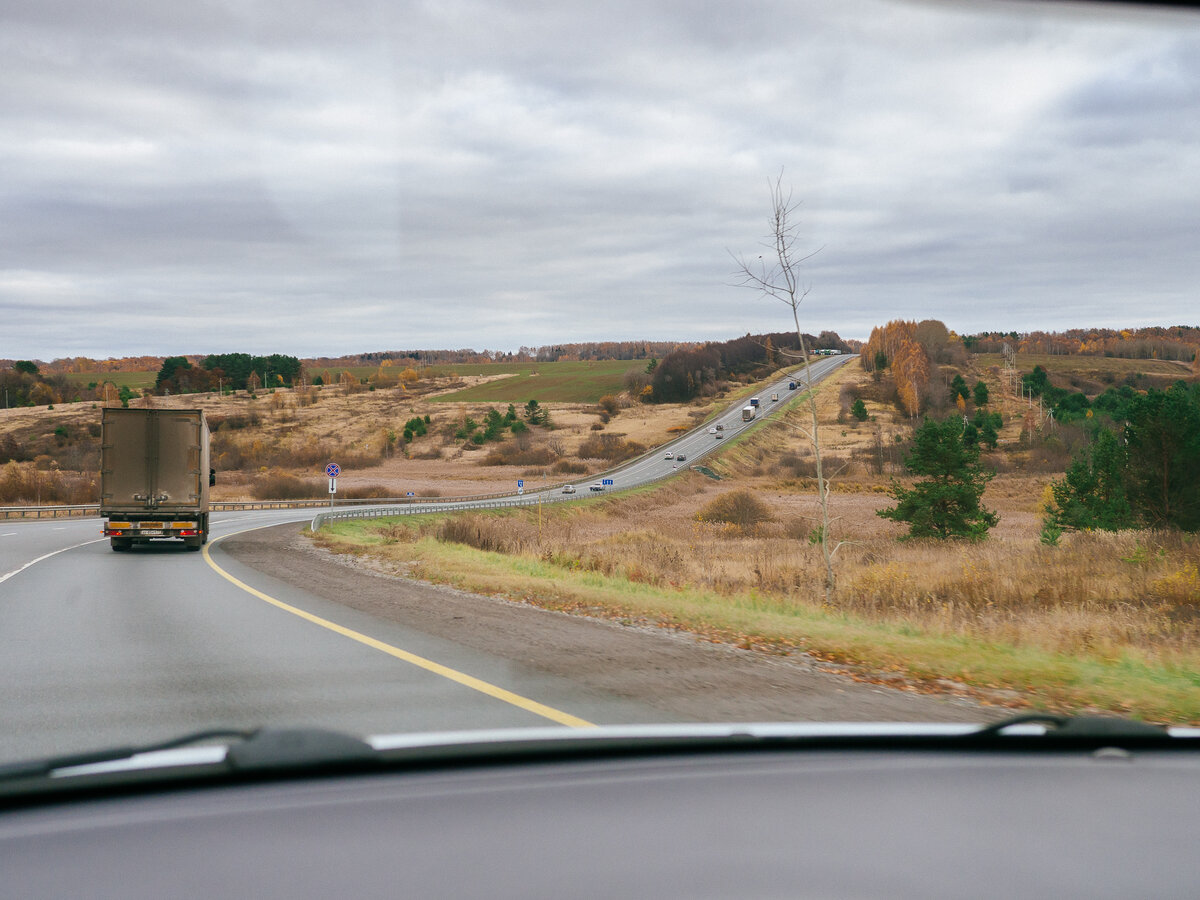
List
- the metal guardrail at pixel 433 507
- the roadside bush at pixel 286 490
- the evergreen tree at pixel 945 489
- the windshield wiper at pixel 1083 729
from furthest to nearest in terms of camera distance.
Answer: the roadside bush at pixel 286 490 → the metal guardrail at pixel 433 507 → the evergreen tree at pixel 945 489 → the windshield wiper at pixel 1083 729

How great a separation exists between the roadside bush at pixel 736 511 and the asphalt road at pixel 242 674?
3900 centimetres

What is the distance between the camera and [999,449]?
90438mm

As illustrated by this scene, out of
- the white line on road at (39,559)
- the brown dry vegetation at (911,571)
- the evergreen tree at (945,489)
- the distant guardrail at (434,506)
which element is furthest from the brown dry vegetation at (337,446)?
the evergreen tree at (945,489)

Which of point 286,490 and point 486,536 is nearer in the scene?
point 486,536

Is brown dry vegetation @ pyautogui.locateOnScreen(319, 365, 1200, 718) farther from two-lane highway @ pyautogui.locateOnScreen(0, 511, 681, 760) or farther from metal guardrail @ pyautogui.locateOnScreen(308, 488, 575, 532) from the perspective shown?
two-lane highway @ pyautogui.locateOnScreen(0, 511, 681, 760)

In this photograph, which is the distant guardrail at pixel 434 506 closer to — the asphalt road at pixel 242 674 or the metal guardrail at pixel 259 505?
the metal guardrail at pixel 259 505

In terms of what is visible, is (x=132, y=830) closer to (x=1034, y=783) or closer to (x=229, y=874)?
(x=229, y=874)

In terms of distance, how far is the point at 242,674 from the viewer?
7973mm

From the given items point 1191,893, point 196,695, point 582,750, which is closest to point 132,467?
point 196,695

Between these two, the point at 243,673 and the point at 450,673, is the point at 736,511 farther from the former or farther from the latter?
the point at 243,673

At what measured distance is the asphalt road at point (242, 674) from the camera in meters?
6.21

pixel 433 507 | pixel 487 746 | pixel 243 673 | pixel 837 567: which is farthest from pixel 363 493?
pixel 487 746

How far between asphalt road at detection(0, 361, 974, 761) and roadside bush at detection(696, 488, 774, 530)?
39003mm

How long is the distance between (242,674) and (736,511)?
46.0m
